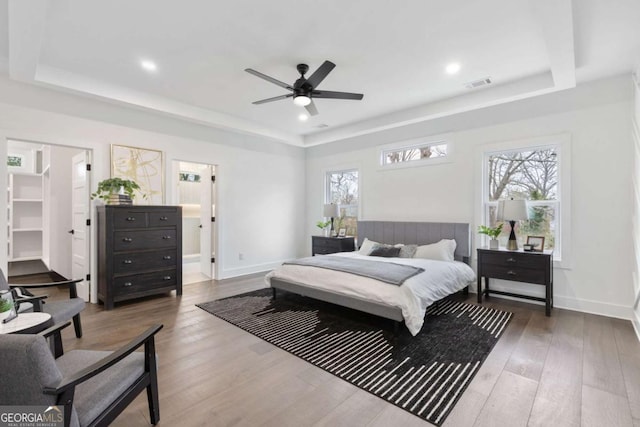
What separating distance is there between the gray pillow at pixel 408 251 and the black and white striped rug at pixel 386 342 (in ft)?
2.73

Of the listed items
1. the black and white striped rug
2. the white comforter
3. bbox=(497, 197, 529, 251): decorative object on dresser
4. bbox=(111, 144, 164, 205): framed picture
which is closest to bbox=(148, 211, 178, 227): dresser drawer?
bbox=(111, 144, 164, 205): framed picture

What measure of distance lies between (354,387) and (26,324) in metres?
2.10

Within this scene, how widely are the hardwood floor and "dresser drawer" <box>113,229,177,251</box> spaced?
1.07 metres

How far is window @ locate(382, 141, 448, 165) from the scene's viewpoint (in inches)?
200

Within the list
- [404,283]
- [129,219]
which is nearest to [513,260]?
[404,283]

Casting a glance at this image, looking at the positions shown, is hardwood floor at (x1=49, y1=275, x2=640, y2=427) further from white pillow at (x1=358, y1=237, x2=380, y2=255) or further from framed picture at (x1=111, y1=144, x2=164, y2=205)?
white pillow at (x1=358, y1=237, x2=380, y2=255)

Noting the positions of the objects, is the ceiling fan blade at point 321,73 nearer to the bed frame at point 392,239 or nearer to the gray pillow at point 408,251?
the bed frame at point 392,239

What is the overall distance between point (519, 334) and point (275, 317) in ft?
8.47

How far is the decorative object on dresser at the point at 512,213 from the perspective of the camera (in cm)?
387

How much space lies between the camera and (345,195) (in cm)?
657

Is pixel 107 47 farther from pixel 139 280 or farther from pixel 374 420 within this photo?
pixel 374 420

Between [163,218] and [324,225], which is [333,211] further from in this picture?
[163,218]

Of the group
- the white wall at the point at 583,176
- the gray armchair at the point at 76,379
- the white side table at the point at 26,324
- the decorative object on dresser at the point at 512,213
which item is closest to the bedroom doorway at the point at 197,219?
the white side table at the point at 26,324

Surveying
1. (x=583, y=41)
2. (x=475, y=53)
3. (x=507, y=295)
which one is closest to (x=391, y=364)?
(x=507, y=295)
